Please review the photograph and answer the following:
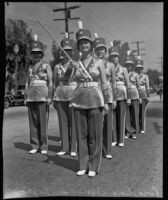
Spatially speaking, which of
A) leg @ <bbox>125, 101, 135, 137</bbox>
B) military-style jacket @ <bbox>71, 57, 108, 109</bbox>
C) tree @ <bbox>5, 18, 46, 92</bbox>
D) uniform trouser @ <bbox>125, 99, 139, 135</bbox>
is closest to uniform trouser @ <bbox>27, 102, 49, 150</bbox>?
tree @ <bbox>5, 18, 46, 92</bbox>

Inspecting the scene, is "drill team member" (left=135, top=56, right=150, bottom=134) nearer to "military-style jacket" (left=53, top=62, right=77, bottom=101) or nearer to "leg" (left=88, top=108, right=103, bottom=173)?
"military-style jacket" (left=53, top=62, right=77, bottom=101)

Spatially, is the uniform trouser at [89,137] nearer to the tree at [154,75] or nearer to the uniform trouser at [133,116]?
the tree at [154,75]

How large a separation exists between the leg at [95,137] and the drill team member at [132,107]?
246cm

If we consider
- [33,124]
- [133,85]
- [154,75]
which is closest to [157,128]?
[154,75]

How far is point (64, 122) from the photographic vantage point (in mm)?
7156

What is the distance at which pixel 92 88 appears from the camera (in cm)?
571

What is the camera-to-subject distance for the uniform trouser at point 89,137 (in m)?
→ 5.75

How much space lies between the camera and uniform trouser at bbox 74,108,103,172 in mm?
5746

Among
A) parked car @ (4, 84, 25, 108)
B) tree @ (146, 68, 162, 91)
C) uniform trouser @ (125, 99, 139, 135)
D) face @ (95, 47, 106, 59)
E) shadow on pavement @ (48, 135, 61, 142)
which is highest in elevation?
face @ (95, 47, 106, 59)

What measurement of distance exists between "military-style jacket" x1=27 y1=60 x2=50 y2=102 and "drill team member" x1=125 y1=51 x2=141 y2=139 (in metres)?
1.85

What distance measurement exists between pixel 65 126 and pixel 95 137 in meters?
1.45

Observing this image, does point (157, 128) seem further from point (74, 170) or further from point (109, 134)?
point (74, 170)

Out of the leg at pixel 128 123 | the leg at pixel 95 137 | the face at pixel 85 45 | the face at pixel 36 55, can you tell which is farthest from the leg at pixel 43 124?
the leg at pixel 128 123
